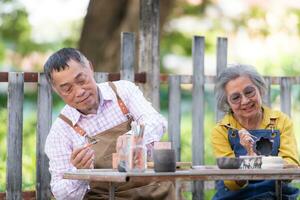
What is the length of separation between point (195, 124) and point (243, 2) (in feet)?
33.8

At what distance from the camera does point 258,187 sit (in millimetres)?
6164

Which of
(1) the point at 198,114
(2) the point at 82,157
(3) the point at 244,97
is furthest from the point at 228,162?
(1) the point at 198,114

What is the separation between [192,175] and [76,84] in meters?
1.30

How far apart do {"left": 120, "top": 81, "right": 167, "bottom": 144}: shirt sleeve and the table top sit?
0.62m

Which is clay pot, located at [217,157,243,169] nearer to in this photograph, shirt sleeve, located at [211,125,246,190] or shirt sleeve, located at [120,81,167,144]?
shirt sleeve, located at [120,81,167,144]

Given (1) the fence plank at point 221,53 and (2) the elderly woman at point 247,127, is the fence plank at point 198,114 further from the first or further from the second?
(2) the elderly woman at point 247,127

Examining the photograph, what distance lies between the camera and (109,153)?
595cm

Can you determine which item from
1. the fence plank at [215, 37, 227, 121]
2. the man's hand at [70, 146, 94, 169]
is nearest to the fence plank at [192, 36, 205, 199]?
the fence plank at [215, 37, 227, 121]

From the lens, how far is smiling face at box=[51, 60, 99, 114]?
5832mm

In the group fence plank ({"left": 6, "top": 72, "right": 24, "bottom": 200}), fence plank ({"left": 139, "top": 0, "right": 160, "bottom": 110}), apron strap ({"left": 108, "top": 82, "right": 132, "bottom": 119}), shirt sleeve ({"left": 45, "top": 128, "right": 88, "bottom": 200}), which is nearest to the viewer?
shirt sleeve ({"left": 45, "top": 128, "right": 88, "bottom": 200})

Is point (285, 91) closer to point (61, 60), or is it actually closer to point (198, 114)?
point (198, 114)

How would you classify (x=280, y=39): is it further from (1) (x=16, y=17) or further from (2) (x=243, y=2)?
(1) (x=16, y=17)

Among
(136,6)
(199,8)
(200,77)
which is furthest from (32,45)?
(200,77)

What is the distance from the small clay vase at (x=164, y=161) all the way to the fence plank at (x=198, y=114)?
265 cm
